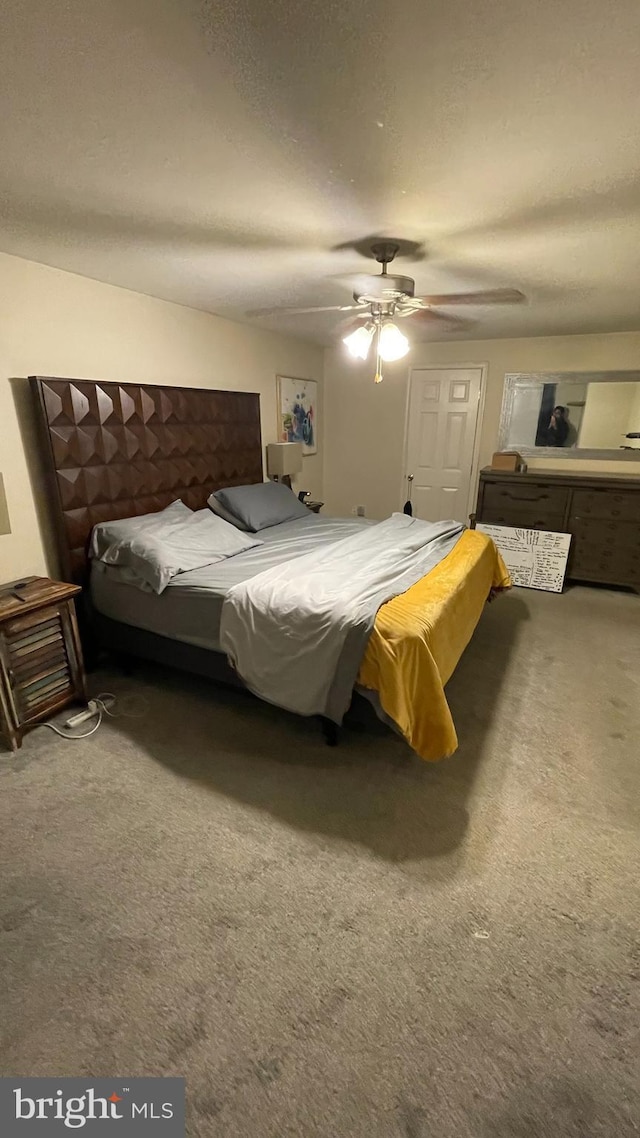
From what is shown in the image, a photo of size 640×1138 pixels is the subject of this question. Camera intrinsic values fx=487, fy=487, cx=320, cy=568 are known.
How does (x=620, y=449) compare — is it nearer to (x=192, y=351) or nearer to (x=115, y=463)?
(x=192, y=351)

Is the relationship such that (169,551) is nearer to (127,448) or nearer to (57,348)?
(127,448)

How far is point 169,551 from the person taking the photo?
2.79 metres

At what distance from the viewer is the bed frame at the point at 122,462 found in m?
2.71

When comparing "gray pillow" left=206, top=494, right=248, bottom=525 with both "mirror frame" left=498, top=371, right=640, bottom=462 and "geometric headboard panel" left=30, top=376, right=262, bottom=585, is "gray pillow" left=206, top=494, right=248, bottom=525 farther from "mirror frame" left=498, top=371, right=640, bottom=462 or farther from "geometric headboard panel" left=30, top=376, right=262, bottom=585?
"mirror frame" left=498, top=371, right=640, bottom=462

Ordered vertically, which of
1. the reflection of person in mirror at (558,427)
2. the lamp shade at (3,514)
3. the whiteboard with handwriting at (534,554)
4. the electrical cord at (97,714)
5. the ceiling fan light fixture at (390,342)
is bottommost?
the electrical cord at (97,714)

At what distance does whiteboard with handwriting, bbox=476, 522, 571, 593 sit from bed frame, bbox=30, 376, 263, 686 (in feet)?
8.79

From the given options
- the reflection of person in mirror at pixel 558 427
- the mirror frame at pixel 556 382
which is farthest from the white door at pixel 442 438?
the reflection of person in mirror at pixel 558 427

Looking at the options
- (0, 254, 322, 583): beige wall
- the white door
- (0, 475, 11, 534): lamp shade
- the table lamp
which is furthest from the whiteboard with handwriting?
(0, 475, 11, 534): lamp shade

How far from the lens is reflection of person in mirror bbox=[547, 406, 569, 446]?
15.5ft

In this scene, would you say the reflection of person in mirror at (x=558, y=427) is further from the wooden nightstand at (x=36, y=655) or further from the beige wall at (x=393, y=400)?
the wooden nightstand at (x=36, y=655)

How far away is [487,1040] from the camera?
4.13 feet

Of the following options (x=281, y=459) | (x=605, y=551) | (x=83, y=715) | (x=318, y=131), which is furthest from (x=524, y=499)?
(x=83, y=715)

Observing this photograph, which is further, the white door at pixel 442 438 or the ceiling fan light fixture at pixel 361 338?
the white door at pixel 442 438

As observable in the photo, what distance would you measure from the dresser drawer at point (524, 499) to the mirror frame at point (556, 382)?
1.97 ft
